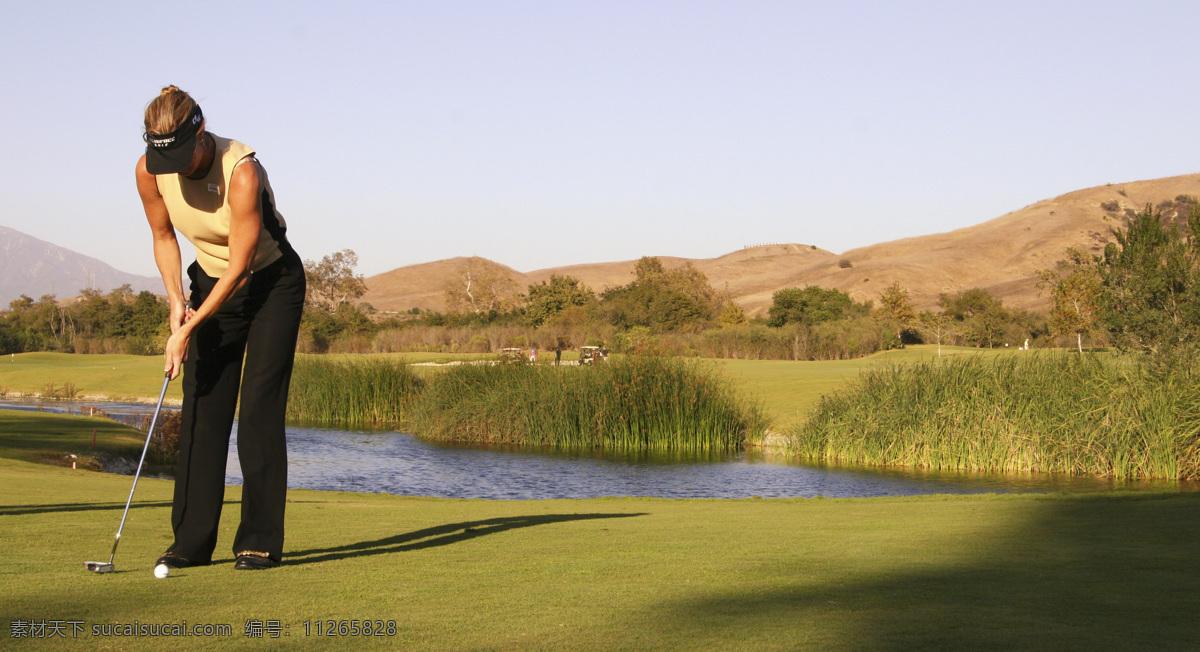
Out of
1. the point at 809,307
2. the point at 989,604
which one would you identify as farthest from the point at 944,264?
the point at 989,604

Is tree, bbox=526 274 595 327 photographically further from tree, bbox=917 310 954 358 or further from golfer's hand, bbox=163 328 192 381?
golfer's hand, bbox=163 328 192 381

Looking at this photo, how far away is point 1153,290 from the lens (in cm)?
2055

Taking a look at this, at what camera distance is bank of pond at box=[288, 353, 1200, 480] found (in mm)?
17188

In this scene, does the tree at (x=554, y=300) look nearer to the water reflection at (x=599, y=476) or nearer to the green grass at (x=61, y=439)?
the water reflection at (x=599, y=476)

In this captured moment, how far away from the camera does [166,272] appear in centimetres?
438

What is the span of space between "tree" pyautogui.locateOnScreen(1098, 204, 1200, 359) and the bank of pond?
3.30 ft

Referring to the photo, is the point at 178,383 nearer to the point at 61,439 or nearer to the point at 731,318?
the point at 61,439

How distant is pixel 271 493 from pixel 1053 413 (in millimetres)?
16852

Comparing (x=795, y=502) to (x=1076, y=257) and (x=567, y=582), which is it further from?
(x=1076, y=257)

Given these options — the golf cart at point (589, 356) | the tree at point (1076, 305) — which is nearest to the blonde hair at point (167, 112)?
the golf cart at point (589, 356)

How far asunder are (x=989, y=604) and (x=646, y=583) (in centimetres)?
124

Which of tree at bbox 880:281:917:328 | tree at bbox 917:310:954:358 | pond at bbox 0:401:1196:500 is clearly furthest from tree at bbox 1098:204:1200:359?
tree at bbox 880:281:917:328

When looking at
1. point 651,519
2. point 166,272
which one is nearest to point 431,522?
point 651,519

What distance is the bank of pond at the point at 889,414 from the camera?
56.4 ft
